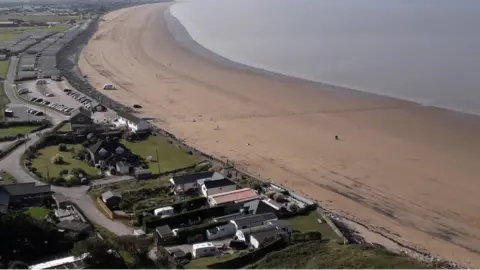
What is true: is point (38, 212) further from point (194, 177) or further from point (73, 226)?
point (194, 177)

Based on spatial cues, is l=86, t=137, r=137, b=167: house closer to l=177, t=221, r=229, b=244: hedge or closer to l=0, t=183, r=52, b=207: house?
l=0, t=183, r=52, b=207: house

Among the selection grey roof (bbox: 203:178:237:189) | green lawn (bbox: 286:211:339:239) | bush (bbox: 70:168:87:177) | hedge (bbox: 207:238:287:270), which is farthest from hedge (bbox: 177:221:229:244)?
bush (bbox: 70:168:87:177)

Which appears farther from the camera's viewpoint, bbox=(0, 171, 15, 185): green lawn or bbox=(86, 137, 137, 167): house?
bbox=(86, 137, 137, 167): house

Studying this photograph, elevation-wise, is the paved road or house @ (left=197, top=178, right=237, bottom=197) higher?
house @ (left=197, top=178, right=237, bottom=197)

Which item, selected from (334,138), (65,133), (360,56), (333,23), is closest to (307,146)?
(334,138)

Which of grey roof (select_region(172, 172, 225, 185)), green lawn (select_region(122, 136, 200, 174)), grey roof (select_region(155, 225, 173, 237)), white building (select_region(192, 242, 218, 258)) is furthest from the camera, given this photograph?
green lawn (select_region(122, 136, 200, 174))

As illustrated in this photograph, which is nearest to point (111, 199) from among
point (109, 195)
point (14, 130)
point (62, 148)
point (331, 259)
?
point (109, 195)

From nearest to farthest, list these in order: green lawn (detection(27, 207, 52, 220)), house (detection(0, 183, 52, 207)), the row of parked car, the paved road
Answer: the paved road
green lawn (detection(27, 207, 52, 220))
house (detection(0, 183, 52, 207))
the row of parked car

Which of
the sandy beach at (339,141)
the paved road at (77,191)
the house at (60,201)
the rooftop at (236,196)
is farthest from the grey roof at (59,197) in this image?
the sandy beach at (339,141)

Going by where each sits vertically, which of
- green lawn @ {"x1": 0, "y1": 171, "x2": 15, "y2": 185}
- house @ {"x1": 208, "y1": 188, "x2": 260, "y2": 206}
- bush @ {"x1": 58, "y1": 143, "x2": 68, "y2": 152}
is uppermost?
bush @ {"x1": 58, "y1": 143, "x2": 68, "y2": 152}
